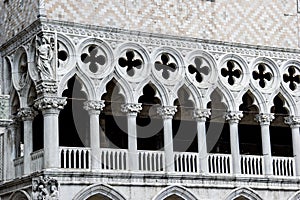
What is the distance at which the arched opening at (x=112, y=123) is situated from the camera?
1952cm

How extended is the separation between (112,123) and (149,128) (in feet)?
3.50

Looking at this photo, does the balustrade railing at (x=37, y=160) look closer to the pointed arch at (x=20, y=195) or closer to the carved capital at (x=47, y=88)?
the pointed arch at (x=20, y=195)

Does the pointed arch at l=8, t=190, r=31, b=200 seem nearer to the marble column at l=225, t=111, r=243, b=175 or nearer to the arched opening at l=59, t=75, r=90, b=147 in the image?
the arched opening at l=59, t=75, r=90, b=147

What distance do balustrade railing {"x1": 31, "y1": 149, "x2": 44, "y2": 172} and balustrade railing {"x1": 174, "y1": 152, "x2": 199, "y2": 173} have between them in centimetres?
329

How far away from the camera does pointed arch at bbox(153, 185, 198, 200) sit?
17266 mm

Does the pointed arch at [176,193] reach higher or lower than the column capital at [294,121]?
lower

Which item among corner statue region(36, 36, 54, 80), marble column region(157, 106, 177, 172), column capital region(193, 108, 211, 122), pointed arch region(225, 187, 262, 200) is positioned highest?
corner statue region(36, 36, 54, 80)

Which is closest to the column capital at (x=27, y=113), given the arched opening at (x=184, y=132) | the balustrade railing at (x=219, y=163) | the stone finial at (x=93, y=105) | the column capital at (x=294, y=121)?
the stone finial at (x=93, y=105)

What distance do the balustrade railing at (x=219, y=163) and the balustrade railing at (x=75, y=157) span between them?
3.19 meters

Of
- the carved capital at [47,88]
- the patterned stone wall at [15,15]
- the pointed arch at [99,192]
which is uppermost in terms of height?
the patterned stone wall at [15,15]

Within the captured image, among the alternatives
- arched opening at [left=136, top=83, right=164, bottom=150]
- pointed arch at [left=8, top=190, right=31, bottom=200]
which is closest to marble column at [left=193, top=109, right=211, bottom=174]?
arched opening at [left=136, top=83, right=164, bottom=150]

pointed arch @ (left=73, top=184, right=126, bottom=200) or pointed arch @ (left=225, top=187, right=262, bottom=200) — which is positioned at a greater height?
pointed arch @ (left=225, top=187, right=262, bottom=200)

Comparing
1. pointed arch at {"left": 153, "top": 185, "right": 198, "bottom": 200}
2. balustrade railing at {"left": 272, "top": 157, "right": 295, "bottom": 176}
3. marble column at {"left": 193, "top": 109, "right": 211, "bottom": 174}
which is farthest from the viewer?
balustrade railing at {"left": 272, "top": 157, "right": 295, "bottom": 176}

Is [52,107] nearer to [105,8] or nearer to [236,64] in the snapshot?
[105,8]
